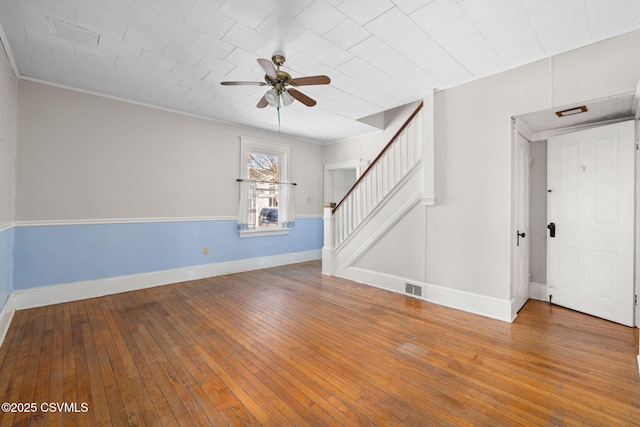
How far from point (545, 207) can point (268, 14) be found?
3.99 m

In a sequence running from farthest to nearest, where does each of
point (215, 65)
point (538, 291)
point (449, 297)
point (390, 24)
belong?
point (538, 291), point (449, 297), point (215, 65), point (390, 24)

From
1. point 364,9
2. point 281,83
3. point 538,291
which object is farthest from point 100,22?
point 538,291

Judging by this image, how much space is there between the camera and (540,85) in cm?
277

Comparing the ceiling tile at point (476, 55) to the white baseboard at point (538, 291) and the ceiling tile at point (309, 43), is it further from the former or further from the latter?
the white baseboard at point (538, 291)

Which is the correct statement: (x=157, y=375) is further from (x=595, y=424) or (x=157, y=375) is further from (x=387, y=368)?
(x=595, y=424)

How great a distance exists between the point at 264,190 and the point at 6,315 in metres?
3.83

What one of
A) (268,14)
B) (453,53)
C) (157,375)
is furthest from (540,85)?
(157,375)

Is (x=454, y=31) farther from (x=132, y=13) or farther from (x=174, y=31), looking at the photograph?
(x=132, y=13)

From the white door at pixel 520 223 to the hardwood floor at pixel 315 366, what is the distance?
0.84ft

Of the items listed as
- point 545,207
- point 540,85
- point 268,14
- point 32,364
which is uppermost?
point 268,14

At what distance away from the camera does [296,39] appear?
251 cm

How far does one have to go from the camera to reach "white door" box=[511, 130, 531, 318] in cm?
310

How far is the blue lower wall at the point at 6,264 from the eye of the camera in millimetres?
2695

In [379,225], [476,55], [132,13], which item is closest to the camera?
[132,13]
